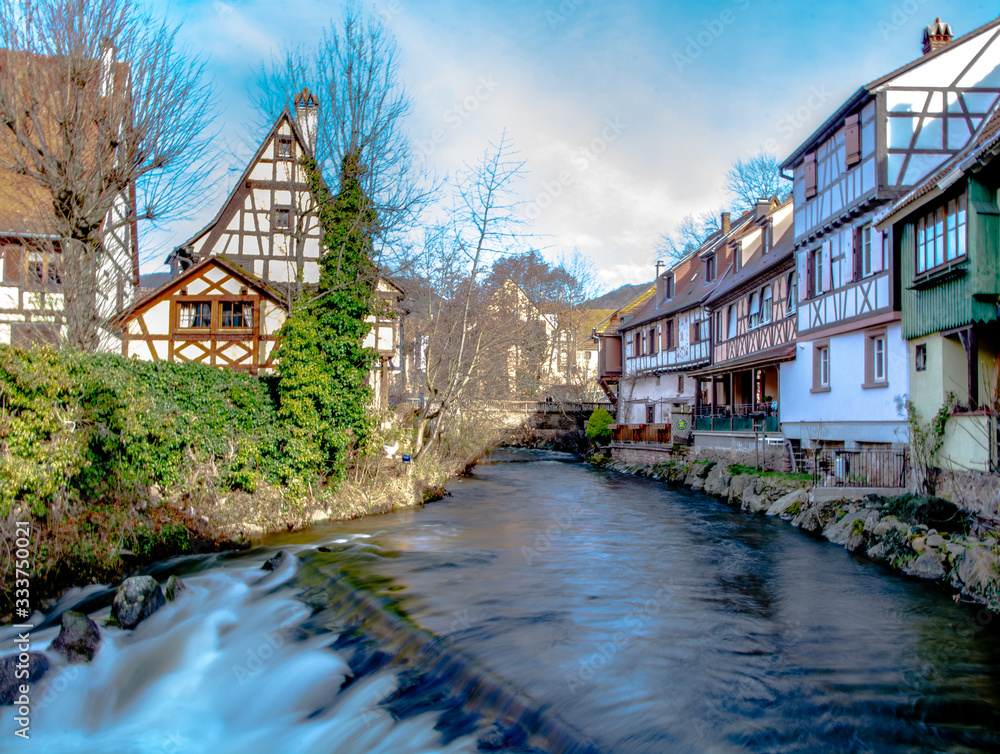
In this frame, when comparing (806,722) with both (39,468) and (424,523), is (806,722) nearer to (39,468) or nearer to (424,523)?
(39,468)

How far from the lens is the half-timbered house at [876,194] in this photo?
56.6 ft

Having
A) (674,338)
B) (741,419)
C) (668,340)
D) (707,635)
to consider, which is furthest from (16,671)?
(668,340)

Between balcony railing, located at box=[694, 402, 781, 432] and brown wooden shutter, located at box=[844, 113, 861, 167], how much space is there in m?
8.28

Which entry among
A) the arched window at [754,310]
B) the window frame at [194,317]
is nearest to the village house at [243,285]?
the window frame at [194,317]

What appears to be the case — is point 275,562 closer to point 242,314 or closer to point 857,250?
point 242,314

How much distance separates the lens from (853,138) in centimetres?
1847

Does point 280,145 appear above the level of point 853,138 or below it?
above

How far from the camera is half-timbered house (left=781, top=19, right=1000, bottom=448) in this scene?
17.3m

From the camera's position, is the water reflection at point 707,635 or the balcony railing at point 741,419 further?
the balcony railing at point 741,419

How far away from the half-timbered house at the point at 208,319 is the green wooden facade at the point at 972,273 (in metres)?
16.7

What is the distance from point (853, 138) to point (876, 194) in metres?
1.99

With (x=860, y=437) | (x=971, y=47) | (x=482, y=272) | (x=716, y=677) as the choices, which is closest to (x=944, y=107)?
(x=971, y=47)

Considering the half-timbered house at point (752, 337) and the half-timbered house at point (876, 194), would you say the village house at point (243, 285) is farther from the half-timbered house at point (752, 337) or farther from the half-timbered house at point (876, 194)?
Result: the half-timbered house at point (876, 194)

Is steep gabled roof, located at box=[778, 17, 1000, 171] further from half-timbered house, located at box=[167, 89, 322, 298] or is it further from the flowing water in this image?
half-timbered house, located at box=[167, 89, 322, 298]
